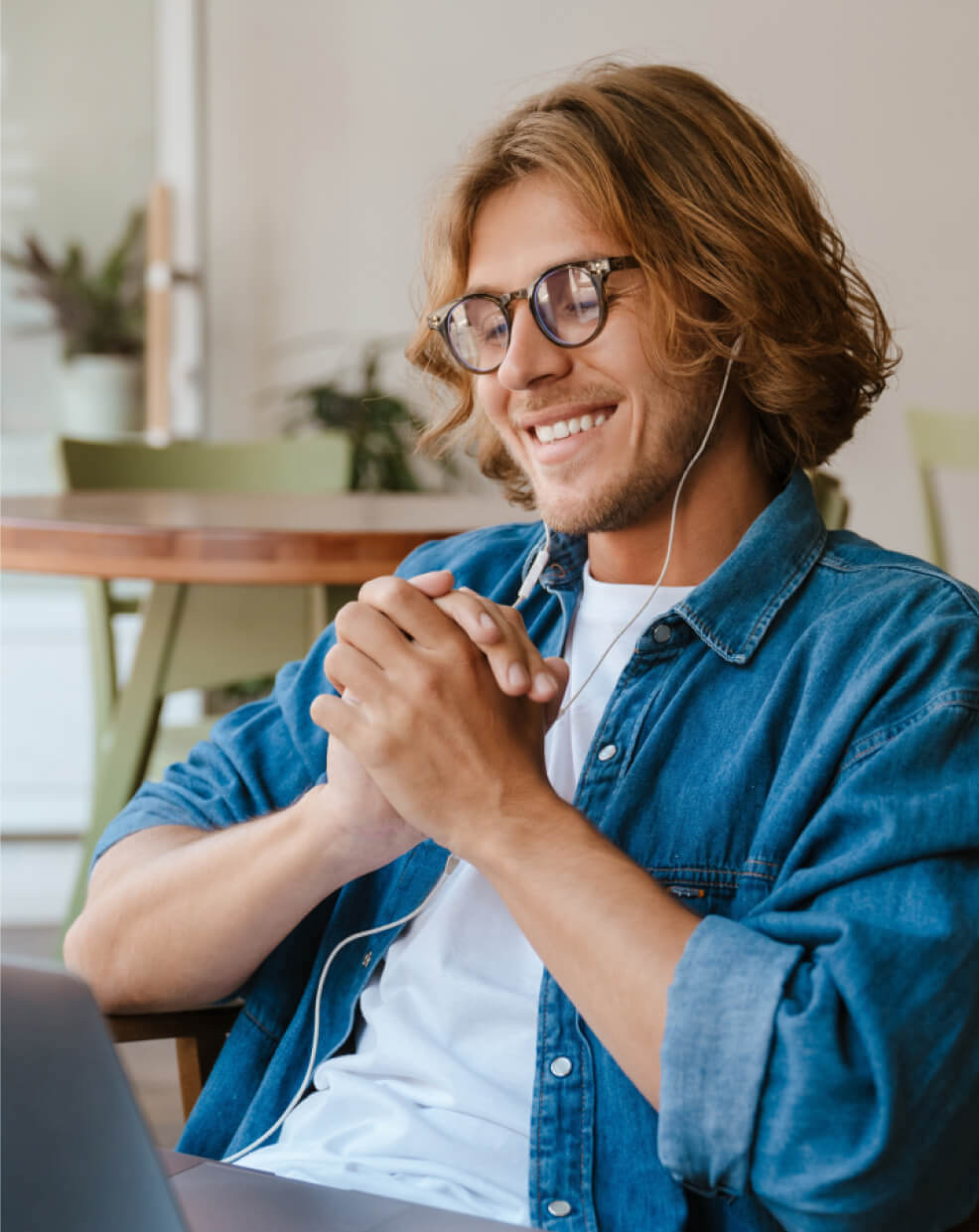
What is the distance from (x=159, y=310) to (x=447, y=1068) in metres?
3.47

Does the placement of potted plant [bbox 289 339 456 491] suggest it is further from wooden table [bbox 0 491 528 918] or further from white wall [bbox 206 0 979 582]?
wooden table [bbox 0 491 528 918]

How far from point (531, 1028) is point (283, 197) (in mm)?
3743

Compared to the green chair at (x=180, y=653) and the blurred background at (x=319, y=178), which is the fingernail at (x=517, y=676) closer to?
the green chair at (x=180, y=653)

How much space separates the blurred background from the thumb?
298 cm

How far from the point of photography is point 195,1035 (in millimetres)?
1138

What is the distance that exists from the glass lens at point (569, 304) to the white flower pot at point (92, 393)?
330 cm

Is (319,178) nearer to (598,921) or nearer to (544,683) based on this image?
(544,683)

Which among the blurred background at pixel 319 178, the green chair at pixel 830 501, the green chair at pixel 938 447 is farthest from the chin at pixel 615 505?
the blurred background at pixel 319 178

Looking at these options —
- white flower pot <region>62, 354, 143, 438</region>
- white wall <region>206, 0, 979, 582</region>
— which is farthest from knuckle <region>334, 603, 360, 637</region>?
white flower pot <region>62, 354, 143, 438</region>

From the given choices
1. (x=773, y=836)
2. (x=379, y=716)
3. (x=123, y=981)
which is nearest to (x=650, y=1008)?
(x=773, y=836)

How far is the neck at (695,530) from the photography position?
1.17 m

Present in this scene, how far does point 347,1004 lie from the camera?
43.2 inches

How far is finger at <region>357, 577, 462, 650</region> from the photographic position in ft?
3.18

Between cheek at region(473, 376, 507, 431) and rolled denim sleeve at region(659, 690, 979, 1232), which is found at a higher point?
cheek at region(473, 376, 507, 431)
